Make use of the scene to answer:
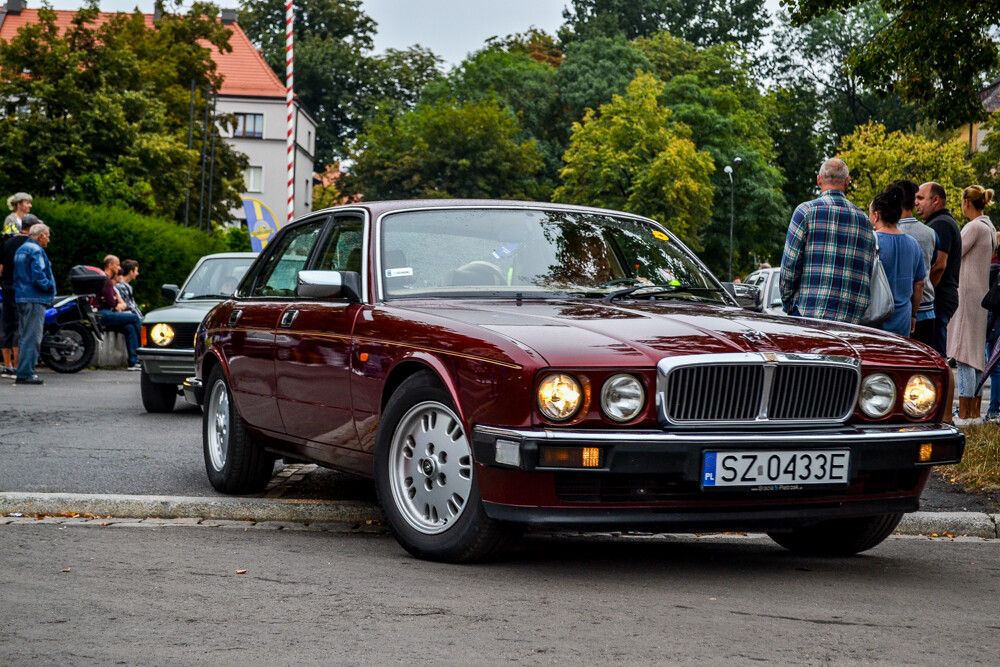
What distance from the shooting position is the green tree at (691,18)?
7956 centimetres

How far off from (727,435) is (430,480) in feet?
4.15

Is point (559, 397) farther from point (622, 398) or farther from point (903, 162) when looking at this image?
point (903, 162)

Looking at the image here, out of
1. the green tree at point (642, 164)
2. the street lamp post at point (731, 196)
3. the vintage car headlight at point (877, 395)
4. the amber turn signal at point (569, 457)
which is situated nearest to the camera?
the amber turn signal at point (569, 457)

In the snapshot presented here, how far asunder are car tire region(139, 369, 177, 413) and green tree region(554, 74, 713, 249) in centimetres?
4761

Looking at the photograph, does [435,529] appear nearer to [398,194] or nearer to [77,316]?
[77,316]

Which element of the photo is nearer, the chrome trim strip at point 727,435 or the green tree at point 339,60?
the chrome trim strip at point 727,435

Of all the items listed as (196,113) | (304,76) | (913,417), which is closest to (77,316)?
(913,417)

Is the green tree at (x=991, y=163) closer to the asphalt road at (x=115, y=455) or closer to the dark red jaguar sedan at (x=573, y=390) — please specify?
the asphalt road at (x=115, y=455)

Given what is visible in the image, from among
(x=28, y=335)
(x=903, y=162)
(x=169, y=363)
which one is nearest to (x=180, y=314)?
(x=169, y=363)

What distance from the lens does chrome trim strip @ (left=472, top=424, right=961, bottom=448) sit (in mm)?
4941

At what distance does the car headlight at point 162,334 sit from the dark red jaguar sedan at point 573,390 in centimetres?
600

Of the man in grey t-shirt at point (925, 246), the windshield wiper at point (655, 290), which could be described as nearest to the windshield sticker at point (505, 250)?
the windshield wiper at point (655, 290)

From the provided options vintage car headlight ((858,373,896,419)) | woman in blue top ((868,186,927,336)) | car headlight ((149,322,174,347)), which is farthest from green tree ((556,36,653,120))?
vintage car headlight ((858,373,896,419))

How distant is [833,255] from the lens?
316 inches
